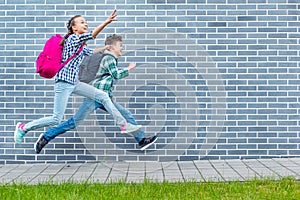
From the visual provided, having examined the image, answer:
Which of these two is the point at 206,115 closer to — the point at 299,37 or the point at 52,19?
the point at 299,37

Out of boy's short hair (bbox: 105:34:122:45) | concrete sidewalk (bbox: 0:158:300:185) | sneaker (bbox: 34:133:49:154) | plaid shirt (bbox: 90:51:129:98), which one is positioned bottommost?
concrete sidewalk (bbox: 0:158:300:185)

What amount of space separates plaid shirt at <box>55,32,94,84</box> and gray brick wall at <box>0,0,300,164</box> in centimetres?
82

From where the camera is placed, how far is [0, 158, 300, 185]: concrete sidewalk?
5.59 metres

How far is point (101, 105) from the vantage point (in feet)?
20.3

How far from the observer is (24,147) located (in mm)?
6758

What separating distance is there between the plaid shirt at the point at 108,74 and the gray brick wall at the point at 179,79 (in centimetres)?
49

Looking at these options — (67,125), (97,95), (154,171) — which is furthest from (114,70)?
(154,171)

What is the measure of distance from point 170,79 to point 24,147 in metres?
1.92

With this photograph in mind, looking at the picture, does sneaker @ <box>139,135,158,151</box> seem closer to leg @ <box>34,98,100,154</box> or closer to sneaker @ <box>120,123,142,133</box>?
sneaker @ <box>120,123,142,133</box>

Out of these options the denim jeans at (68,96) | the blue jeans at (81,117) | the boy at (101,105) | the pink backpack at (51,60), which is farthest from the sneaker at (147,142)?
the pink backpack at (51,60)

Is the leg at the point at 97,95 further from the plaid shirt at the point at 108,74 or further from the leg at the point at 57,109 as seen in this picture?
the plaid shirt at the point at 108,74

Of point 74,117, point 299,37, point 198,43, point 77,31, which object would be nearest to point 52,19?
point 77,31

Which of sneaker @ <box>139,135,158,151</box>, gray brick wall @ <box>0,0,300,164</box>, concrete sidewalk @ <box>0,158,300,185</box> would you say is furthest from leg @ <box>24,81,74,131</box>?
sneaker @ <box>139,135,158,151</box>

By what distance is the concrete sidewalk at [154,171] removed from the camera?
18.3 feet
